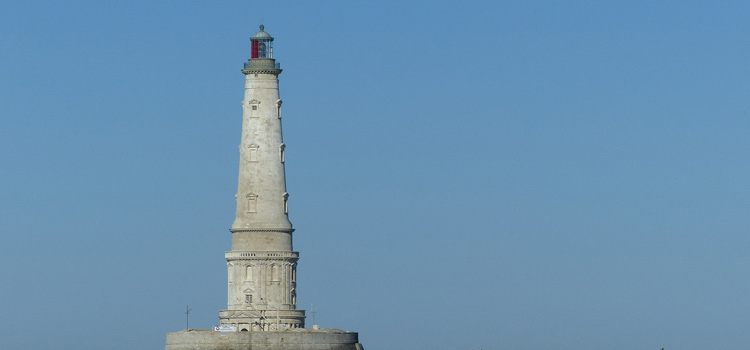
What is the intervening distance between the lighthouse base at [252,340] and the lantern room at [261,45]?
19.9m

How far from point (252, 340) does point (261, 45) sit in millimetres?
21459

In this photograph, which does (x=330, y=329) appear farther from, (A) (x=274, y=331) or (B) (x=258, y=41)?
(B) (x=258, y=41)

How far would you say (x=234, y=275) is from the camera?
139m

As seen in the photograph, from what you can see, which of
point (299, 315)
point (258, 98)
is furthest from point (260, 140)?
point (299, 315)

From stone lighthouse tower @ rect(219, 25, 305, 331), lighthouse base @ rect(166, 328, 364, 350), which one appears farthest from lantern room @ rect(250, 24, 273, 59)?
lighthouse base @ rect(166, 328, 364, 350)

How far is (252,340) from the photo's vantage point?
134125 mm

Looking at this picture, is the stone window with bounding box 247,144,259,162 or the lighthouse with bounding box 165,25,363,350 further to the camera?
the stone window with bounding box 247,144,259,162

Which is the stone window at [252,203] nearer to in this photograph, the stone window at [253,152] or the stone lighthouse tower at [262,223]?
the stone lighthouse tower at [262,223]

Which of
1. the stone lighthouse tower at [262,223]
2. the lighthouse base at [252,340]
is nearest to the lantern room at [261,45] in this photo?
the stone lighthouse tower at [262,223]

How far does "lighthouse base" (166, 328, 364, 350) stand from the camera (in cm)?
13412

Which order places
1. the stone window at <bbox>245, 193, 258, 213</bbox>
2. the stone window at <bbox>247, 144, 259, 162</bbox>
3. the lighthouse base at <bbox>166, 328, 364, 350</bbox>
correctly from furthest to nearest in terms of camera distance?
the stone window at <bbox>247, 144, 259, 162</bbox> < the stone window at <bbox>245, 193, 258, 213</bbox> < the lighthouse base at <bbox>166, 328, 364, 350</bbox>

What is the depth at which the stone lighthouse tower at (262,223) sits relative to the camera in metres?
139

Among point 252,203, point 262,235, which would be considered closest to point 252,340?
point 262,235

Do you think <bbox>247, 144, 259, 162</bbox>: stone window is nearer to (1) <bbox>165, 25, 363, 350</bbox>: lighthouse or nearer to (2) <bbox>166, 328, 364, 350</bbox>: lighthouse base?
(1) <bbox>165, 25, 363, 350</bbox>: lighthouse
